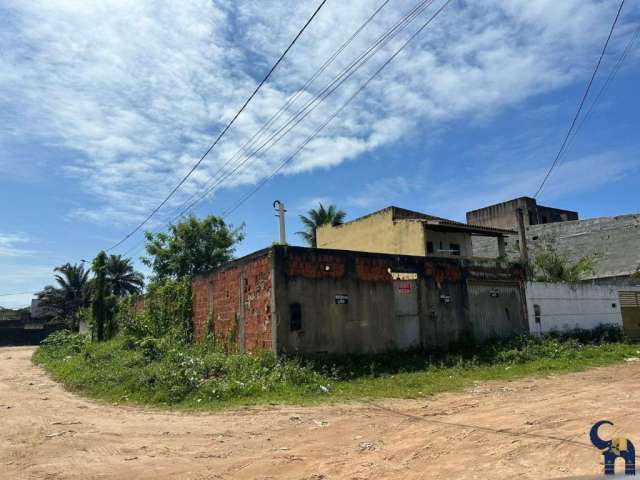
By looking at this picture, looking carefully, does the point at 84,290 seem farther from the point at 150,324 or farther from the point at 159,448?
the point at 159,448

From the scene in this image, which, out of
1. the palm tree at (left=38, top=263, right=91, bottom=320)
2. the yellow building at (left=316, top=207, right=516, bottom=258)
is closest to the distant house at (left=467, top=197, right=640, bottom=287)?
the yellow building at (left=316, top=207, right=516, bottom=258)

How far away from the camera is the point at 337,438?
7293mm

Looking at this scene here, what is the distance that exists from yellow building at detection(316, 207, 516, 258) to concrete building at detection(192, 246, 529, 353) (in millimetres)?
5778

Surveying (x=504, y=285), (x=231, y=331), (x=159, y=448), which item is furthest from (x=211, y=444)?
(x=504, y=285)

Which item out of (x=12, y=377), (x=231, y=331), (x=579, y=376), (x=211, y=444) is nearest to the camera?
(x=211, y=444)

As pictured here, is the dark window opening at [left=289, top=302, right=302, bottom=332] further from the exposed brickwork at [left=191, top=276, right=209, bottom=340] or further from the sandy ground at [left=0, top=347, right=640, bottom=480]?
the exposed brickwork at [left=191, top=276, right=209, bottom=340]

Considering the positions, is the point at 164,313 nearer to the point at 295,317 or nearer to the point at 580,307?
the point at 295,317

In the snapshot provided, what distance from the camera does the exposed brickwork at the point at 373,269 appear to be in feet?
50.1

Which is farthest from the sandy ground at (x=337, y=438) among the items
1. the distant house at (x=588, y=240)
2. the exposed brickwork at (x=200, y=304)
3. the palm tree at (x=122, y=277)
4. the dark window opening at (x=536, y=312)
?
the palm tree at (x=122, y=277)

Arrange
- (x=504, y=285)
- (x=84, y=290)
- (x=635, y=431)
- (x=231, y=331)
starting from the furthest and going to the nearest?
(x=84, y=290) < (x=504, y=285) < (x=231, y=331) < (x=635, y=431)

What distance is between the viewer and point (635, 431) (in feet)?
21.9

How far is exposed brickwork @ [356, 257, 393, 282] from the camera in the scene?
1527cm

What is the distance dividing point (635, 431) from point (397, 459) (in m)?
3.30

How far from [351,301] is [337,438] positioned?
774cm
